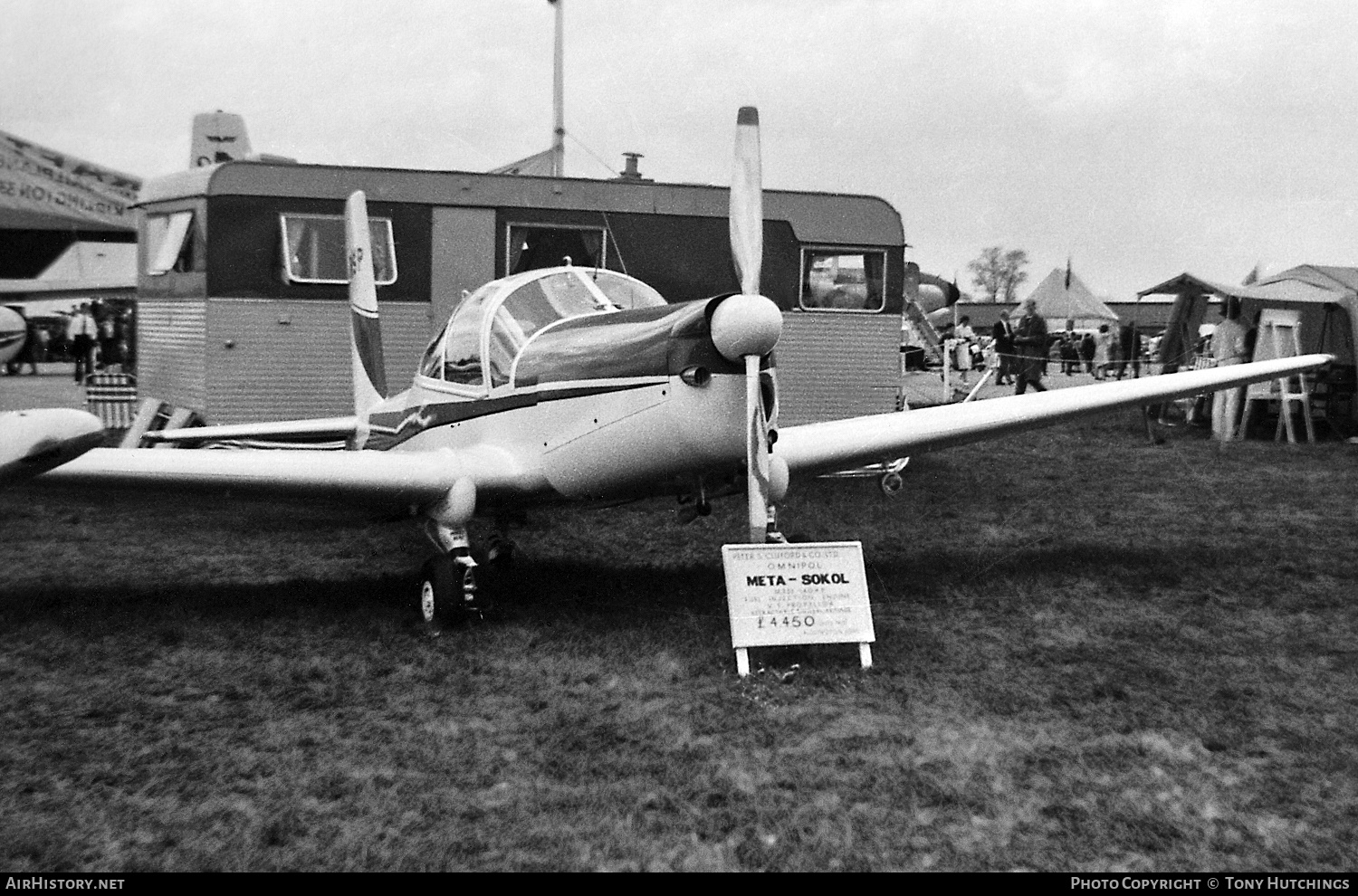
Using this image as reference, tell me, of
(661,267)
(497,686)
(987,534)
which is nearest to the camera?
(497,686)

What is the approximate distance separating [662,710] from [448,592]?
1.81 m

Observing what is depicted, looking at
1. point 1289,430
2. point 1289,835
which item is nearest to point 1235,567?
point 1289,835

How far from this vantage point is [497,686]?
5.34m

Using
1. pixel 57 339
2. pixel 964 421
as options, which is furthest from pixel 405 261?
pixel 57 339

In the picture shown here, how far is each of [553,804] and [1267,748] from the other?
2590mm

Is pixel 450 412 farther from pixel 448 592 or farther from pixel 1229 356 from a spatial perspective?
pixel 1229 356

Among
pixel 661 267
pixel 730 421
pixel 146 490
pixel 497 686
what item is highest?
pixel 661 267

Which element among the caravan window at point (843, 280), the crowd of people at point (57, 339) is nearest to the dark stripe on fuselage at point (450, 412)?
the crowd of people at point (57, 339)

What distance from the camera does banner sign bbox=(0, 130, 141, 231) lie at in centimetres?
201

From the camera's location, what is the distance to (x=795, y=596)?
18.6 feet

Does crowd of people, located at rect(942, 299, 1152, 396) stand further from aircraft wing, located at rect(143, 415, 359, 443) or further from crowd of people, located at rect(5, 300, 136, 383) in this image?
crowd of people, located at rect(5, 300, 136, 383)

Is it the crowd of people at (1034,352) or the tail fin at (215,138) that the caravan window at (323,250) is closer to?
the tail fin at (215,138)

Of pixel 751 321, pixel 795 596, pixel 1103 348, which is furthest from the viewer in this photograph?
pixel 1103 348

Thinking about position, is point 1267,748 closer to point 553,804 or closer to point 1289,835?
→ point 1289,835
